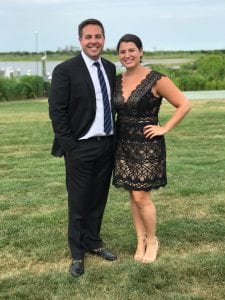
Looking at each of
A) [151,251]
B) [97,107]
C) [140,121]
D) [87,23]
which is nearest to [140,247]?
[151,251]

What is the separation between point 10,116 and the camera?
1680 cm

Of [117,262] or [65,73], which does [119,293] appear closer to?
[117,262]

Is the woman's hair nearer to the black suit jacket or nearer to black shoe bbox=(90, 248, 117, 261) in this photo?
the black suit jacket

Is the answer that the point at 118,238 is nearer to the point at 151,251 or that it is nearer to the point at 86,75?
the point at 151,251

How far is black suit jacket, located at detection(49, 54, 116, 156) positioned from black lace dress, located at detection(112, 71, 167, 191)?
0.24m

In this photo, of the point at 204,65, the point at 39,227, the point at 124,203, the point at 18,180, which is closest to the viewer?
the point at 39,227

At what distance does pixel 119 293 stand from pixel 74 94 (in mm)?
1430

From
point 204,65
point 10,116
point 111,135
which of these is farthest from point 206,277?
point 204,65

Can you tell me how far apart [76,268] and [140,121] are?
120 cm

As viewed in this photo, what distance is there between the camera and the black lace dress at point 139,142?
4215 millimetres

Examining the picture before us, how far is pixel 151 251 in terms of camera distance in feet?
15.0

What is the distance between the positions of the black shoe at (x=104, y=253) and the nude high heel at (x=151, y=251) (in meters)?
0.26

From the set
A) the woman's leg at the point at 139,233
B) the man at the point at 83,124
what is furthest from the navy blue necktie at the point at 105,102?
the woman's leg at the point at 139,233

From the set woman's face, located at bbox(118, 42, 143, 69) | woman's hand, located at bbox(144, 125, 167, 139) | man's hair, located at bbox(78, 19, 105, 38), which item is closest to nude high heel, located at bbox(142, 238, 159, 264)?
woman's hand, located at bbox(144, 125, 167, 139)
